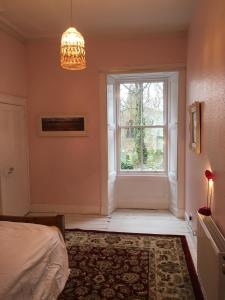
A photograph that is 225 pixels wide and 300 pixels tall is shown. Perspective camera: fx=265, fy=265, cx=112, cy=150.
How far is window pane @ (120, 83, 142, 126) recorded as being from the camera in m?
4.88

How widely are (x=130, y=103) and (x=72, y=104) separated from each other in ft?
3.73

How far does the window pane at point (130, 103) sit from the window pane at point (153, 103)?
0.36 ft

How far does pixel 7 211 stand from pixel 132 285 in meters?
2.30

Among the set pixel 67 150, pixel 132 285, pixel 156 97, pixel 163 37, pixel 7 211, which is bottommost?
pixel 132 285

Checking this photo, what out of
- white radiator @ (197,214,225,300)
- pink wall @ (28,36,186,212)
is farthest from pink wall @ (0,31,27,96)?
white radiator @ (197,214,225,300)

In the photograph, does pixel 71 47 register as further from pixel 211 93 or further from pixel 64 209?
pixel 64 209

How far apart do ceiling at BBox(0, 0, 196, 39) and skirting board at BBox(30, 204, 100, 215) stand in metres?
2.80

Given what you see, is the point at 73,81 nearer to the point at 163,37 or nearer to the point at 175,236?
the point at 163,37

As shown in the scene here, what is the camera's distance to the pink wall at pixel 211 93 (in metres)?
2.03

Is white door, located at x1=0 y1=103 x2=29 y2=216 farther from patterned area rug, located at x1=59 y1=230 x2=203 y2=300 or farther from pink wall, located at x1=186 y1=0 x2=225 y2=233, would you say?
pink wall, located at x1=186 y1=0 x2=225 y2=233

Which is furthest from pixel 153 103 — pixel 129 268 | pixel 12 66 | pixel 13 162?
pixel 129 268

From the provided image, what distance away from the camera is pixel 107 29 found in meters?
3.97

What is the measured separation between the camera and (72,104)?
14.3ft

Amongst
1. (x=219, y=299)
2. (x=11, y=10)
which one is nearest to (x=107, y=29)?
(x=11, y=10)
